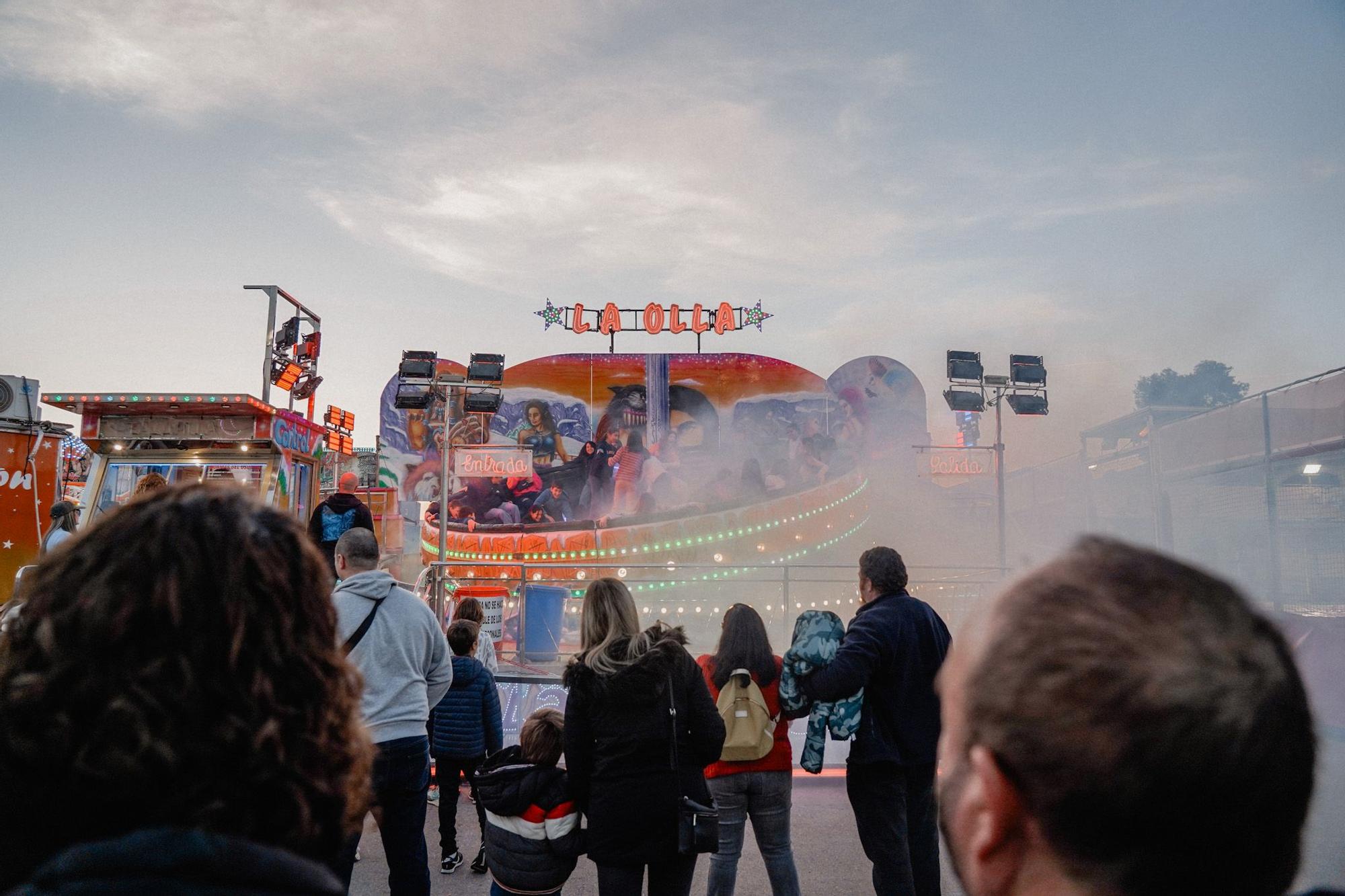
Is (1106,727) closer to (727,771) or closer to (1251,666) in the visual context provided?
(1251,666)

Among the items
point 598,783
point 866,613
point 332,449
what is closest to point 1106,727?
point 598,783

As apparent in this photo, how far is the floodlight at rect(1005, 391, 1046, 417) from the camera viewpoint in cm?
1358

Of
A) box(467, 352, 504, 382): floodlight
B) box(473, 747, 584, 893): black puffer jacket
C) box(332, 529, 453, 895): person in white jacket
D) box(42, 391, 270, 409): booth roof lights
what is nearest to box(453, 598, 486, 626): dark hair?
box(332, 529, 453, 895): person in white jacket

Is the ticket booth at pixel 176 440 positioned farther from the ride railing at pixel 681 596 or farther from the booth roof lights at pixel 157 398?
the ride railing at pixel 681 596

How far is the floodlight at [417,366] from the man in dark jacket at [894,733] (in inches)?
344

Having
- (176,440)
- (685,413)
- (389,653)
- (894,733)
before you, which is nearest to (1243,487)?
(894,733)

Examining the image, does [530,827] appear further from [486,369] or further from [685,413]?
[685,413]

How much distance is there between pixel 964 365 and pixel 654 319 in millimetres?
12855

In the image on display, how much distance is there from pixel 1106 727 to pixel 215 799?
0.92 metres

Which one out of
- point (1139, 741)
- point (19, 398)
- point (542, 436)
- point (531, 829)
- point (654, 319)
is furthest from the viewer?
point (654, 319)

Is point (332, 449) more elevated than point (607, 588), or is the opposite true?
point (332, 449)

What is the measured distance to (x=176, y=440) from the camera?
789 cm

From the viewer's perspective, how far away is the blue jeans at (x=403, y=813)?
3166 mm

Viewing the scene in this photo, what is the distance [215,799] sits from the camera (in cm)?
82
